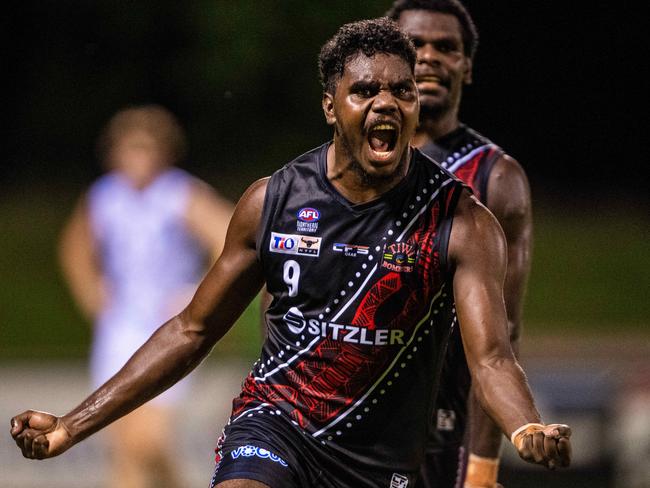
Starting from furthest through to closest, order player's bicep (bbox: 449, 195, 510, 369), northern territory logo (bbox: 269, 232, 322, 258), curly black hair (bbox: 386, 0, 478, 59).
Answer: curly black hair (bbox: 386, 0, 478, 59), northern territory logo (bbox: 269, 232, 322, 258), player's bicep (bbox: 449, 195, 510, 369)

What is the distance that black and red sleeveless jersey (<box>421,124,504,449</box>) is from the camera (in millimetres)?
5297

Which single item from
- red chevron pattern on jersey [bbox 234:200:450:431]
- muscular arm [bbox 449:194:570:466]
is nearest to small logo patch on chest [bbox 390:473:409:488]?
red chevron pattern on jersey [bbox 234:200:450:431]

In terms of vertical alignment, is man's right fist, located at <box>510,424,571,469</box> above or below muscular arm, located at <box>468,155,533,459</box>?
below

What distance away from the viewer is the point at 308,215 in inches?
176

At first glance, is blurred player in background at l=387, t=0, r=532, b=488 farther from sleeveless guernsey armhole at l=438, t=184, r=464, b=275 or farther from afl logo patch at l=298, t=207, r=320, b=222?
afl logo patch at l=298, t=207, r=320, b=222

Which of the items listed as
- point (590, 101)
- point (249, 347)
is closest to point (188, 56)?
point (249, 347)

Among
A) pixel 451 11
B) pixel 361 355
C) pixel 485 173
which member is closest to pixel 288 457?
pixel 361 355

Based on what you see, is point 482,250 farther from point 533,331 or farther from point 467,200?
point 533,331

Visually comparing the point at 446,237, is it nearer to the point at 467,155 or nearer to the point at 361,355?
the point at 361,355

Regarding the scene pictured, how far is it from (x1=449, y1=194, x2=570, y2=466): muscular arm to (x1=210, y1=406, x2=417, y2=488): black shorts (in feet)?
1.84

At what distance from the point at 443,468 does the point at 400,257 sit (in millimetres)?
1319

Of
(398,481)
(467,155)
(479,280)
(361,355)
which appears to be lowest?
(398,481)

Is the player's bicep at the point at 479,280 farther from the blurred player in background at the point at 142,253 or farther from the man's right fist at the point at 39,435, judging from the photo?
the blurred player in background at the point at 142,253

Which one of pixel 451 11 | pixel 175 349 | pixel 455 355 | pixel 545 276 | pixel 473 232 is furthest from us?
pixel 545 276
